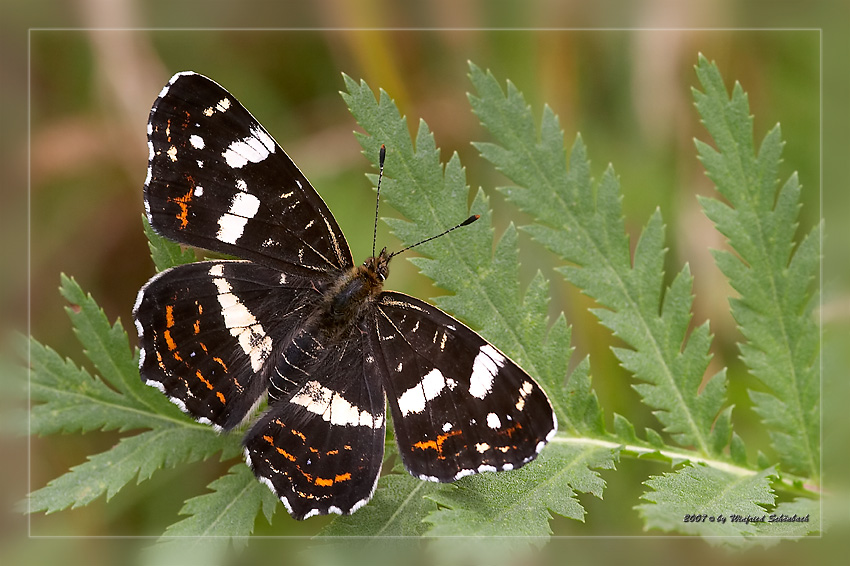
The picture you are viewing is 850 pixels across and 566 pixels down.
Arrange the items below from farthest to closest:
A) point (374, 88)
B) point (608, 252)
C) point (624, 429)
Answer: point (374, 88) → point (608, 252) → point (624, 429)

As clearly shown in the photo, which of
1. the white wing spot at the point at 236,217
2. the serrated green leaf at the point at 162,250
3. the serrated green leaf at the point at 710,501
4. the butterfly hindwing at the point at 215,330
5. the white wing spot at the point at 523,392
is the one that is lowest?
the serrated green leaf at the point at 710,501

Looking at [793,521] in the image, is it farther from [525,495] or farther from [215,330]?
[215,330]

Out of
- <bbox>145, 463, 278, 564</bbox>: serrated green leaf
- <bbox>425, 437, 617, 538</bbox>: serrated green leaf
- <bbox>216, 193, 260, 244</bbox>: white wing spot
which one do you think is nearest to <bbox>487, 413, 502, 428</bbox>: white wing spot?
<bbox>425, 437, 617, 538</bbox>: serrated green leaf

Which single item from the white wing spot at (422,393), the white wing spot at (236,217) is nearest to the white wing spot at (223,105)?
the white wing spot at (236,217)

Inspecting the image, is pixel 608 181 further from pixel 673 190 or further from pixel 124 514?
pixel 124 514

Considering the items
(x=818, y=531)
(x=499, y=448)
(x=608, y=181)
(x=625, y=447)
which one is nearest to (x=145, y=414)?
(x=499, y=448)

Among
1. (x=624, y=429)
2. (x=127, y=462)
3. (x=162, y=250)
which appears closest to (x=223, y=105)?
(x=162, y=250)

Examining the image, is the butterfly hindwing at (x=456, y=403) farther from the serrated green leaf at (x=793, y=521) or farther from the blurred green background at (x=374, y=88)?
the blurred green background at (x=374, y=88)
